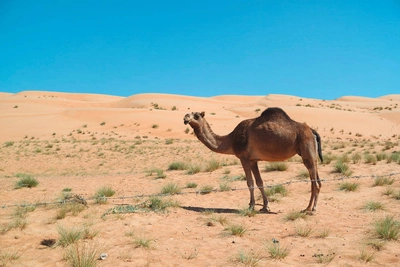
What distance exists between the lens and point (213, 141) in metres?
9.26

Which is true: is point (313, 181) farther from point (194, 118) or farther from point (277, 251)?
point (194, 118)

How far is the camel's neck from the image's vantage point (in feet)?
30.0

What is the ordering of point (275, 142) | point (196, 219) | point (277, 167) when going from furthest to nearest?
point (277, 167), point (275, 142), point (196, 219)

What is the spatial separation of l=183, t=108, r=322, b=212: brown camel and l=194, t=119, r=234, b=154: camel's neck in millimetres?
26

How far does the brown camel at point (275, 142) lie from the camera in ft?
26.9

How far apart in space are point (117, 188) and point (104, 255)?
7006 mm

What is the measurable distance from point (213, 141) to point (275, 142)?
174cm

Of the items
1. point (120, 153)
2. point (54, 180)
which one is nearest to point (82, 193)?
point (54, 180)

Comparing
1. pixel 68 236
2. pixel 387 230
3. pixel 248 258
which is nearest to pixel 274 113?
pixel 387 230

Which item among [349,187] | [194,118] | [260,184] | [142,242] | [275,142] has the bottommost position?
[142,242]

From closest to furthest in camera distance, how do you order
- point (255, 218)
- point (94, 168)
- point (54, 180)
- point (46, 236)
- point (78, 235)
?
point (78, 235)
point (46, 236)
point (255, 218)
point (54, 180)
point (94, 168)

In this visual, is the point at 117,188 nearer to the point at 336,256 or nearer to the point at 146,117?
the point at 336,256

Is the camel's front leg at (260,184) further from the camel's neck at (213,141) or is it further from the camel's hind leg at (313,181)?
the camel's hind leg at (313,181)

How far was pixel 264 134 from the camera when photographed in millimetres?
8328
